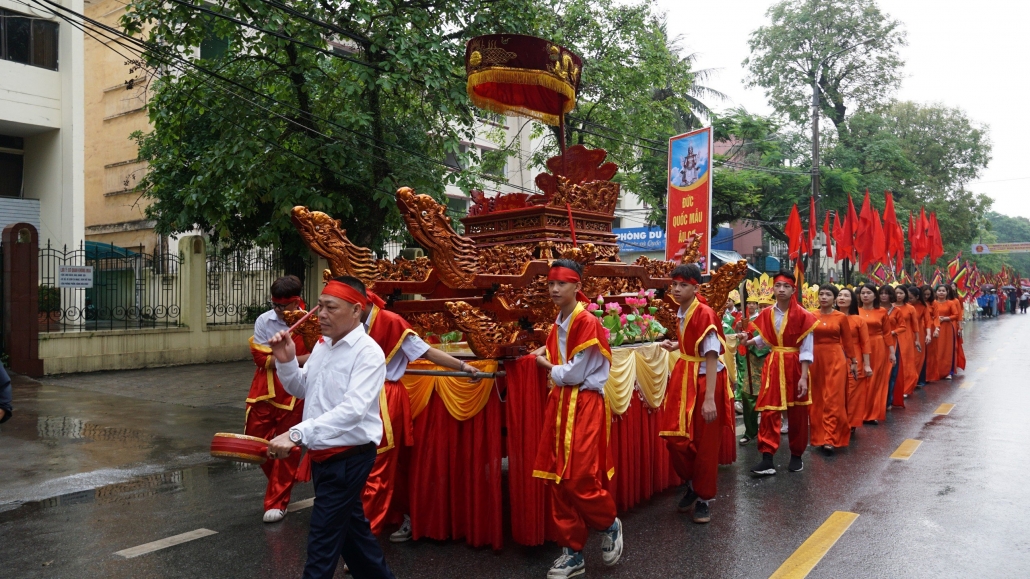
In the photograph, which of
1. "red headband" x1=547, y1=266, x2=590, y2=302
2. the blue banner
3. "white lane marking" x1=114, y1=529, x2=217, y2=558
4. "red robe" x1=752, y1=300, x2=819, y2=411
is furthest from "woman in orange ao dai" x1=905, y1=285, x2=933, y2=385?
the blue banner

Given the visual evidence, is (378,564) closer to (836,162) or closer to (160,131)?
(160,131)

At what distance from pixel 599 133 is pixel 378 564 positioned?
15358 mm

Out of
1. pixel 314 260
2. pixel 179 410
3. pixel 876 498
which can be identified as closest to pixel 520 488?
pixel 876 498

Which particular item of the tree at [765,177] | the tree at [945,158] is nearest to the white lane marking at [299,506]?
the tree at [765,177]

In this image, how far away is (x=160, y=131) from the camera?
1185 cm

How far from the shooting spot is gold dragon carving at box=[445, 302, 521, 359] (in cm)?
469

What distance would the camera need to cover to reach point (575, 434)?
4207mm

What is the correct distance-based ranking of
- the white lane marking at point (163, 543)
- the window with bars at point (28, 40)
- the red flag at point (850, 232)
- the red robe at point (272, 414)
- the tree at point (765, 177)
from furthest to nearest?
the tree at point (765, 177) < the window with bars at point (28, 40) < the red flag at point (850, 232) < the red robe at point (272, 414) < the white lane marking at point (163, 543)

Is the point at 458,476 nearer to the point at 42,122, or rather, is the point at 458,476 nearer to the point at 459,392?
the point at 459,392

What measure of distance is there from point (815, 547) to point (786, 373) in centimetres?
247

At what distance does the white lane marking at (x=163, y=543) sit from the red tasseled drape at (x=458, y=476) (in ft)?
4.61

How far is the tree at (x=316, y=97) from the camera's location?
10234 mm

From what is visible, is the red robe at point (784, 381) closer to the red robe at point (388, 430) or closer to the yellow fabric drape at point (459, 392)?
the yellow fabric drape at point (459, 392)

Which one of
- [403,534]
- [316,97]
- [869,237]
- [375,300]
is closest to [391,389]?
[375,300]
